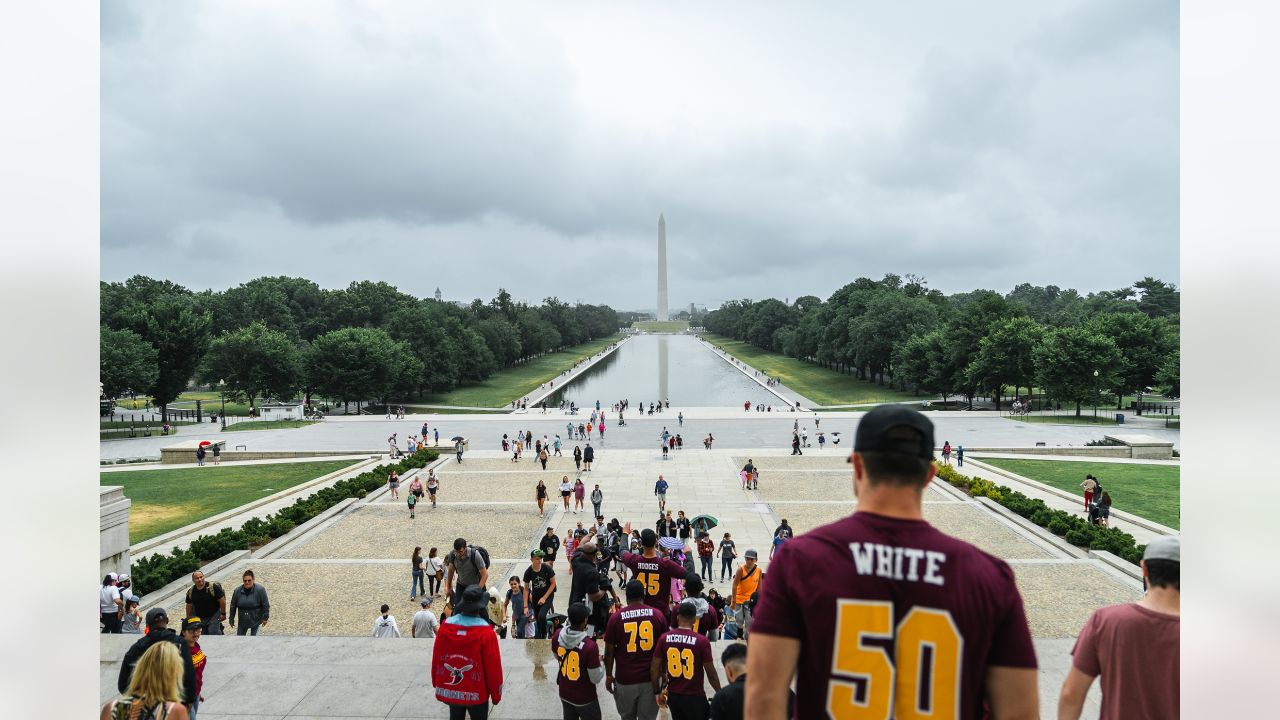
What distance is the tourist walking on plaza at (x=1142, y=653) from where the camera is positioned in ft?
11.4

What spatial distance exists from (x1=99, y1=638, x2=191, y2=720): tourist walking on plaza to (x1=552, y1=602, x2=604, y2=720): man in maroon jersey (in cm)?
304

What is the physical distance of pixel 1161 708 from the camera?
11.4 feet

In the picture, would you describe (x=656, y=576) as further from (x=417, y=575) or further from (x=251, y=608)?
(x=417, y=575)

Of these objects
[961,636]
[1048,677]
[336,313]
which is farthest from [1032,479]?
[336,313]

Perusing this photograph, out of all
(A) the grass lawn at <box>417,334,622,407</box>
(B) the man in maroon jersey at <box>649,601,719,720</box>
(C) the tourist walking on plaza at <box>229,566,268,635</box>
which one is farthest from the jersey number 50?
(A) the grass lawn at <box>417,334,622,407</box>

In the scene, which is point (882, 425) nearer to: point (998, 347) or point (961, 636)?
point (961, 636)

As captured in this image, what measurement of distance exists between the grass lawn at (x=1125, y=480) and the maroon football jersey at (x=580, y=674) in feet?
77.4

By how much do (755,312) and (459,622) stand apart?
161 meters

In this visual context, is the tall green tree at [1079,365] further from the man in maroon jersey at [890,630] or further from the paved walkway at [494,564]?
the man in maroon jersey at [890,630]

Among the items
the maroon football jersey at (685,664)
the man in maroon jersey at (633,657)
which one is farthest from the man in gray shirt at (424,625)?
the maroon football jersey at (685,664)

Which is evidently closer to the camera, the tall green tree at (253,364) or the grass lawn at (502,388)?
the tall green tree at (253,364)

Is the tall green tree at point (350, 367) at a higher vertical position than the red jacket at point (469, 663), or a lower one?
higher

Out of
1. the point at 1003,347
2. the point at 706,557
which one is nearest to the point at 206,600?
the point at 706,557

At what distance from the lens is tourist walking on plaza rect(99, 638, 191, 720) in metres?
4.14
